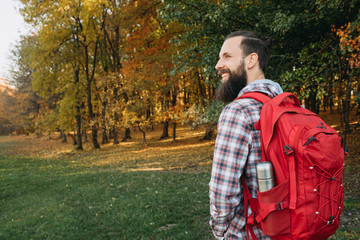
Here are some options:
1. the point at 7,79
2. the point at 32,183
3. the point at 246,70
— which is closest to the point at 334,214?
the point at 246,70

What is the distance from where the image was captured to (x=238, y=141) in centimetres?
151

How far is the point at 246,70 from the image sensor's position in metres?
1.75

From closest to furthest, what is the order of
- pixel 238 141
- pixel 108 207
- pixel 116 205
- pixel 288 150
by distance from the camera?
pixel 288 150
pixel 238 141
pixel 108 207
pixel 116 205

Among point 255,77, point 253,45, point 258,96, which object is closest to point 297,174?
point 258,96

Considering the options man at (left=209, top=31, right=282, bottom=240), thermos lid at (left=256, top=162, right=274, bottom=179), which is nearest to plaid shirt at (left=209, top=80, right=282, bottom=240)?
man at (left=209, top=31, right=282, bottom=240)

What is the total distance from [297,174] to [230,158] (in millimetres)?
362

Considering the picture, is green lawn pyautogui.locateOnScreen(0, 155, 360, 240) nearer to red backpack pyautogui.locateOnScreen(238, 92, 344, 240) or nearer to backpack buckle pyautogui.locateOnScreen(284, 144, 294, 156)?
red backpack pyautogui.locateOnScreen(238, 92, 344, 240)

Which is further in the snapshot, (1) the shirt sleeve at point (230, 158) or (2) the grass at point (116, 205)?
(2) the grass at point (116, 205)

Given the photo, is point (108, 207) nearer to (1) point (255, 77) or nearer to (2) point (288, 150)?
(1) point (255, 77)

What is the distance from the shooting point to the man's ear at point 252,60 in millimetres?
1717

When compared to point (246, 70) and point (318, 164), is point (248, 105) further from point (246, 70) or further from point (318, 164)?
point (318, 164)

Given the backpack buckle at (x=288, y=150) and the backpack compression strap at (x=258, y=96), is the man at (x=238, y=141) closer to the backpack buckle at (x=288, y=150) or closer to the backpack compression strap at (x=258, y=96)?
the backpack compression strap at (x=258, y=96)

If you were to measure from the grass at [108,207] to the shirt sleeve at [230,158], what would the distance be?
3492 mm

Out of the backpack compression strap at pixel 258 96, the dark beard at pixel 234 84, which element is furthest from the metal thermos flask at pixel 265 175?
the dark beard at pixel 234 84
